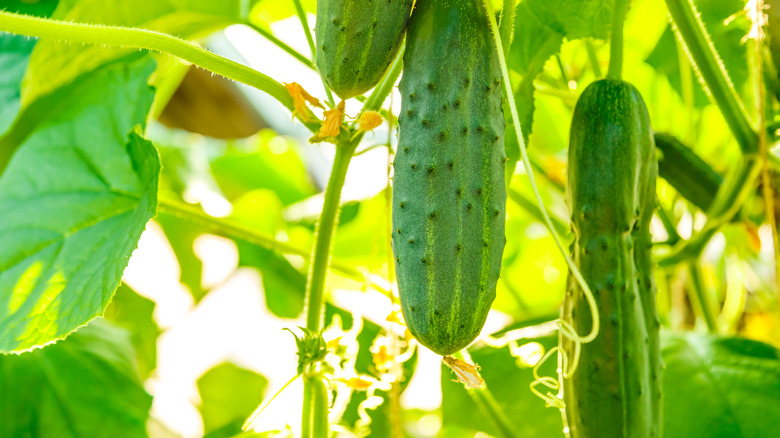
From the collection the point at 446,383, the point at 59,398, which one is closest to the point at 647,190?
the point at 446,383

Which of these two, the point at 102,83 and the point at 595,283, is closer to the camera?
the point at 595,283

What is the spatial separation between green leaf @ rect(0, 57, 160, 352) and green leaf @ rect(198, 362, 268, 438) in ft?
2.00

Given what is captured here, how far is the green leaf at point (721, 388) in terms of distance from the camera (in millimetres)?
762

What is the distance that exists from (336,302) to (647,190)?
2.21 ft

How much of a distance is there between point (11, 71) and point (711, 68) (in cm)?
92

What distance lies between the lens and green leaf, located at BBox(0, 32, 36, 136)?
0.98 meters

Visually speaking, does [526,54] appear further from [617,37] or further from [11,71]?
[11,71]

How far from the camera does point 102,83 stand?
A: 892 mm

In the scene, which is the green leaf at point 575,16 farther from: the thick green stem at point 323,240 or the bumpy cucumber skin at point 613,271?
the thick green stem at point 323,240

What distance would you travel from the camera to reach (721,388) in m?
0.80

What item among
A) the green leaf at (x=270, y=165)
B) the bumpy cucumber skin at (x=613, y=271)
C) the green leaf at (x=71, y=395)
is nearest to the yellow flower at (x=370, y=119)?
the bumpy cucumber skin at (x=613, y=271)

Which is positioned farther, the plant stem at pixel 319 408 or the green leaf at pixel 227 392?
the green leaf at pixel 227 392

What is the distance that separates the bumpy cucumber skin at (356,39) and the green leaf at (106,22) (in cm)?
43

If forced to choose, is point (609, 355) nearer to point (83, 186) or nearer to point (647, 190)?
point (647, 190)
